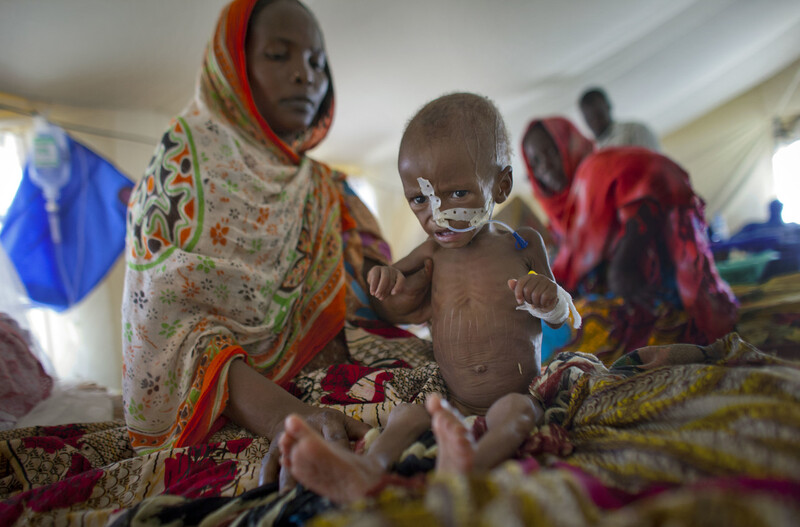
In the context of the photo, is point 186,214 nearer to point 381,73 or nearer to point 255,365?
point 255,365

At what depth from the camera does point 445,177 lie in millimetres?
1034

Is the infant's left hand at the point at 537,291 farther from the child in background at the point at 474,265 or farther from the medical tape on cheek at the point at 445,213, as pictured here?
the medical tape on cheek at the point at 445,213

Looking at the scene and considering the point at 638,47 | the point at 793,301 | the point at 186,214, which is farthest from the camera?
the point at 638,47

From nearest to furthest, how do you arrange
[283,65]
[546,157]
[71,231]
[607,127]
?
[283,65], [71,231], [546,157], [607,127]

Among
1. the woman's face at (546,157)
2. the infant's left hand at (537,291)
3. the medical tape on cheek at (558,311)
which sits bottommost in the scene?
the medical tape on cheek at (558,311)

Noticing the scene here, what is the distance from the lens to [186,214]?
1.39 meters

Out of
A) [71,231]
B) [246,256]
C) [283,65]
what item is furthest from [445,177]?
[71,231]

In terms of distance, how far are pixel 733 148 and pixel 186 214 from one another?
8384 millimetres

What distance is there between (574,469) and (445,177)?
616 millimetres

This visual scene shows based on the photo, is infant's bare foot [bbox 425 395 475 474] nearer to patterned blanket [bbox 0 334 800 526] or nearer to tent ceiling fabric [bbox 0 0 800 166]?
patterned blanket [bbox 0 334 800 526]

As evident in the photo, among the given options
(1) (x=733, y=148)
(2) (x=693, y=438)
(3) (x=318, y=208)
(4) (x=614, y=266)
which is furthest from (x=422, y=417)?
(1) (x=733, y=148)

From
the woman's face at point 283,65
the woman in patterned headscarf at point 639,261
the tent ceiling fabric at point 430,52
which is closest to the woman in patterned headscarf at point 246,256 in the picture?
→ the woman's face at point 283,65

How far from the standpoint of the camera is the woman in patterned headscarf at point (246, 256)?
122 centimetres

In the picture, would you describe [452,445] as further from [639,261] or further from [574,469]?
[639,261]
